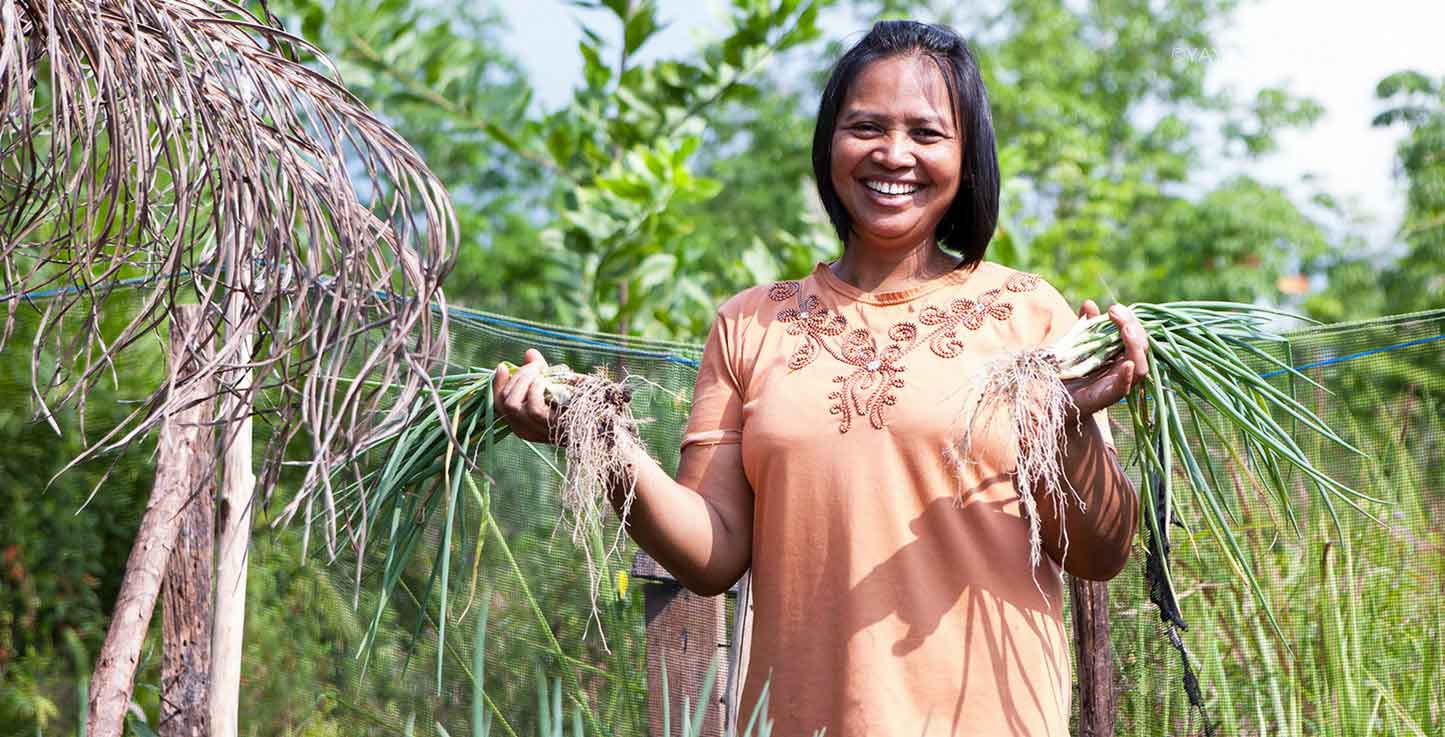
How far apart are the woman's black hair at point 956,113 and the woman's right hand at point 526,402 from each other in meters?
0.45

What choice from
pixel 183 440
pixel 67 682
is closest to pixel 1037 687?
pixel 183 440

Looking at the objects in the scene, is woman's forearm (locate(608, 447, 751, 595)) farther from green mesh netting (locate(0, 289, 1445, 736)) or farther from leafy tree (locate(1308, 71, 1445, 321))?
leafy tree (locate(1308, 71, 1445, 321))

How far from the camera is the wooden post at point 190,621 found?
253 cm

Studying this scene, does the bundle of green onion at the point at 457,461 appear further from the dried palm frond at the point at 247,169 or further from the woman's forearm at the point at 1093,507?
the woman's forearm at the point at 1093,507

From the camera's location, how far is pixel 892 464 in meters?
1.66

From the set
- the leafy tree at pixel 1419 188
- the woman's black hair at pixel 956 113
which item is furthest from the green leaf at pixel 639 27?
the leafy tree at pixel 1419 188

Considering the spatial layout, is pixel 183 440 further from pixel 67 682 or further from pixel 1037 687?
pixel 1037 687

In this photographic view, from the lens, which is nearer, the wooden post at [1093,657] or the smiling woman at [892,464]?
the smiling woman at [892,464]

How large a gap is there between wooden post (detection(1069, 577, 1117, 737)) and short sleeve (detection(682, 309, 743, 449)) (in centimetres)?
103

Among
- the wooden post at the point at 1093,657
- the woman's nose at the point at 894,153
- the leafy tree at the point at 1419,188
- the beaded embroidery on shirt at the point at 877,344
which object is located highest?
the leafy tree at the point at 1419,188

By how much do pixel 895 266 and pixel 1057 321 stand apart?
215 mm

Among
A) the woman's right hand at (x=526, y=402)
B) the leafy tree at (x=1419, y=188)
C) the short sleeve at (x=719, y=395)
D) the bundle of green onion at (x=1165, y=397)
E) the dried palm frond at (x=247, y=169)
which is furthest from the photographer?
the leafy tree at (x=1419, y=188)

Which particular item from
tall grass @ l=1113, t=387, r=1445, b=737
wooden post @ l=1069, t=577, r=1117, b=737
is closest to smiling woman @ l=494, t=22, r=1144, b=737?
wooden post @ l=1069, t=577, r=1117, b=737

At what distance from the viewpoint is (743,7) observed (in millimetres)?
4949
